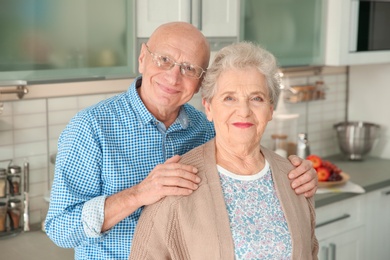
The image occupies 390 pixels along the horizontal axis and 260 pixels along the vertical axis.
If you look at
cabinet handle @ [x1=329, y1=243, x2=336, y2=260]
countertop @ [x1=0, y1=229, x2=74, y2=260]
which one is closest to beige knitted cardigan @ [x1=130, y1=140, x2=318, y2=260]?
countertop @ [x1=0, y1=229, x2=74, y2=260]

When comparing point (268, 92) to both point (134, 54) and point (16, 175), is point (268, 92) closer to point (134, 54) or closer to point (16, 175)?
point (134, 54)

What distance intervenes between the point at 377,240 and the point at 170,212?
2109 mm

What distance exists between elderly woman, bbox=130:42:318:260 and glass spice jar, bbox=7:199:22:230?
1.06m

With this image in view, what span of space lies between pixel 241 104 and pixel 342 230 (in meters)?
1.69

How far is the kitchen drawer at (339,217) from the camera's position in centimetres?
306

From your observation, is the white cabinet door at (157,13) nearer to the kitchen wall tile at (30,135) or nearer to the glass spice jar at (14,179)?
the kitchen wall tile at (30,135)

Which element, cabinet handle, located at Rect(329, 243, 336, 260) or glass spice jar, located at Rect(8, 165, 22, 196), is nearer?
glass spice jar, located at Rect(8, 165, 22, 196)

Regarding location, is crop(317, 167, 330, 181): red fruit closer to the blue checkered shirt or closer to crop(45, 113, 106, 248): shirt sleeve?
the blue checkered shirt

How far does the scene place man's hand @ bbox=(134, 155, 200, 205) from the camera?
1.67 metres

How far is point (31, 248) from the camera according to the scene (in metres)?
2.43

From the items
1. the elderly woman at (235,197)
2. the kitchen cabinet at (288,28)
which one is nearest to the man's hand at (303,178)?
the elderly woman at (235,197)

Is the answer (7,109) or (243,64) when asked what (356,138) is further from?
(243,64)

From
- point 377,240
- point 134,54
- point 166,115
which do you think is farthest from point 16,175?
point 377,240

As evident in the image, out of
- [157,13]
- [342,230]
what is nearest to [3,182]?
[157,13]
